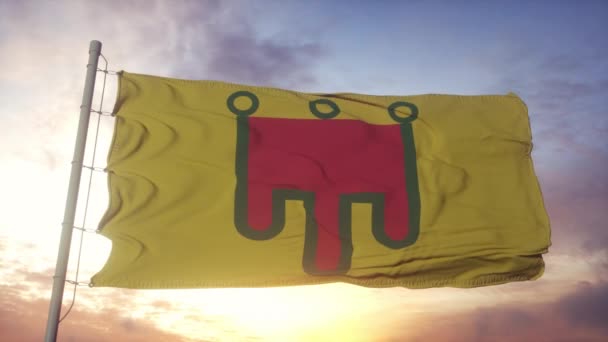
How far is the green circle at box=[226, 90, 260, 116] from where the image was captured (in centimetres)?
959

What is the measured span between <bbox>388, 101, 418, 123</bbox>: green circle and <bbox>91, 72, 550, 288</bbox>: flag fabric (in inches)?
0.9

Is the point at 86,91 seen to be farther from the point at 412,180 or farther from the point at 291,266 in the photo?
the point at 412,180

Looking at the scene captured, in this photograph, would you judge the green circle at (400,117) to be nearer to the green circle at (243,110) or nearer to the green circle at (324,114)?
the green circle at (324,114)

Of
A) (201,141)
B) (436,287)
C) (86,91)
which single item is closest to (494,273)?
(436,287)

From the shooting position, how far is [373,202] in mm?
9445

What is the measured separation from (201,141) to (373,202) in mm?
2611

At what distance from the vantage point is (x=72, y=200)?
7574 mm

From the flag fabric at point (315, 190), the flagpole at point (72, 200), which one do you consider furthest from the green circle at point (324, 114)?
the flagpole at point (72, 200)

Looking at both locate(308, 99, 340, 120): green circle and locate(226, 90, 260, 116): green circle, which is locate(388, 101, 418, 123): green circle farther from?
locate(226, 90, 260, 116): green circle

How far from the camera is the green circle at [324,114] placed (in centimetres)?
993

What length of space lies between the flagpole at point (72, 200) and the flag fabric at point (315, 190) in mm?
704

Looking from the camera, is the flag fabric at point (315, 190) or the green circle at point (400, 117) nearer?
the flag fabric at point (315, 190)

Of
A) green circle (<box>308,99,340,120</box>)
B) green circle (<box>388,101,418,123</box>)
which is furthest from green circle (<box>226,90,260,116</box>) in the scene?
green circle (<box>388,101,418,123</box>)

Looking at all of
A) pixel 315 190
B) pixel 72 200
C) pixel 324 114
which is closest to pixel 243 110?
pixel 324 114
